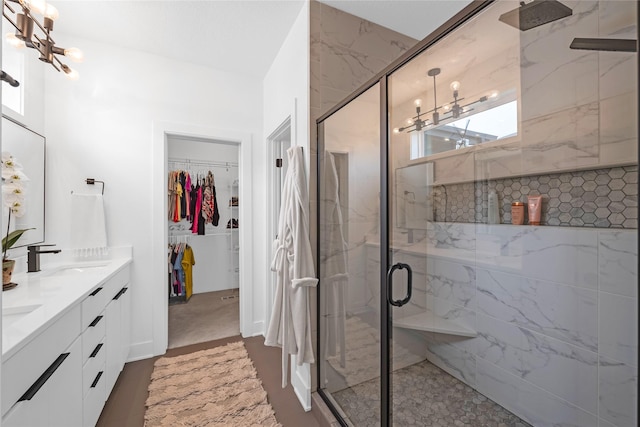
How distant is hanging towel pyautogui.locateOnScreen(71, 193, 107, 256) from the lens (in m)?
2.28

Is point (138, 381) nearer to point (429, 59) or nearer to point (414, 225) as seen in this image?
point (414, 225)

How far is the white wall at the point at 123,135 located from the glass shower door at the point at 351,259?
5.17 feet

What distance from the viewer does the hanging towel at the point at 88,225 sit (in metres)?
2.28

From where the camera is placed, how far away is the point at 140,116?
2.54m

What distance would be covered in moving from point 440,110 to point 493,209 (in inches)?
27.6

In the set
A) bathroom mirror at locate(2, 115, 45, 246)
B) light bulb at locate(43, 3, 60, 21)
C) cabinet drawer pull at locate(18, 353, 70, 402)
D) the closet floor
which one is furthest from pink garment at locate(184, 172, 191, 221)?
cabinet drawer pull at locate(18, 353, 70, 402)

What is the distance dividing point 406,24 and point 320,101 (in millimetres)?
978

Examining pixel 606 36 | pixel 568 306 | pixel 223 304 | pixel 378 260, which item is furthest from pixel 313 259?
pixel 223 304

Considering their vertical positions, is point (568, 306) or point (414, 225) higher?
point (414, 225)

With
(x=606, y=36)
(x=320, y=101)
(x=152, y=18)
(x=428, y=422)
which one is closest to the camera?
(x=606, y=36)

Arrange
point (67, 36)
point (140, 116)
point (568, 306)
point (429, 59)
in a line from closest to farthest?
point (429, 59) → point (568, 306) → point (67, 36) → point (140, 116)

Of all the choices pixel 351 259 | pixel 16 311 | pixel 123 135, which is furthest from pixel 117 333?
pixel 351 259

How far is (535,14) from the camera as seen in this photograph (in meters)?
1.31

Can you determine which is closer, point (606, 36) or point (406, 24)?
point (606, 36)
